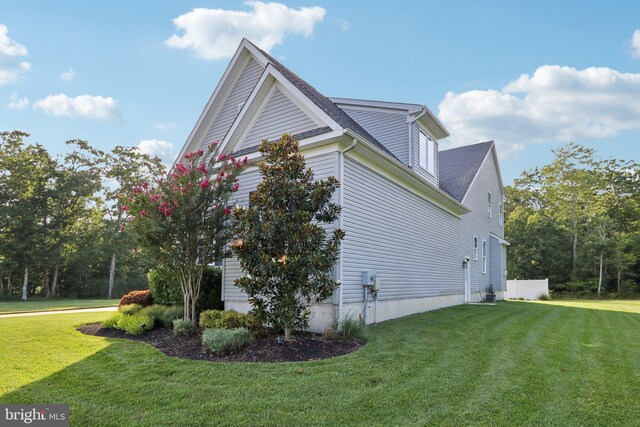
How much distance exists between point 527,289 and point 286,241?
25.3 metres

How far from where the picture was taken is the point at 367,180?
9477mm

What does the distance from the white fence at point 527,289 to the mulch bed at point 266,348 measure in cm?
2348

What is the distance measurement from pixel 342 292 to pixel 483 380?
3.54 meters

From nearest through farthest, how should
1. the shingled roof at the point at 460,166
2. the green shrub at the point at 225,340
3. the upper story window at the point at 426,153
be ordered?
the green shrub at the point at 225,340, the upper story window at the point at 426,153, the shingled roof at the point at 460,166

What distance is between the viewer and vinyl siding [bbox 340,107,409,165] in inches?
493

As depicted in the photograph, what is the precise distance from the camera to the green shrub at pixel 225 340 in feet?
20.8

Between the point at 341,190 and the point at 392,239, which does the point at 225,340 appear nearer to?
the point at 341,190

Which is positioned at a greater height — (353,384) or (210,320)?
(210,320)

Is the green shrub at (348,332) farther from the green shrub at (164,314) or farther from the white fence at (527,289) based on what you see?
the white fence at (527,289)

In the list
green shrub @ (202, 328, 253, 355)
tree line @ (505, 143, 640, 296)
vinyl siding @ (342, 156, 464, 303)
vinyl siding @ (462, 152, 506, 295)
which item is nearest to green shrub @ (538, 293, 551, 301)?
vinyl siding @ (462, 152, 506, 295)

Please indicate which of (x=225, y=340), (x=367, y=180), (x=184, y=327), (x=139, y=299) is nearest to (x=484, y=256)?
(x=367, y=180)

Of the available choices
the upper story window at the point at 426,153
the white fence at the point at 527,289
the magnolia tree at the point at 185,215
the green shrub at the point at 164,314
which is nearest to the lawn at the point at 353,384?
the green shrub at the point at 164,314

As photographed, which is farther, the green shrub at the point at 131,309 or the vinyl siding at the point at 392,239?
the green shrub at the point at 131,309

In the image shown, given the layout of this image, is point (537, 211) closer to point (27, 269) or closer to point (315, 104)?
point (315, 104)
